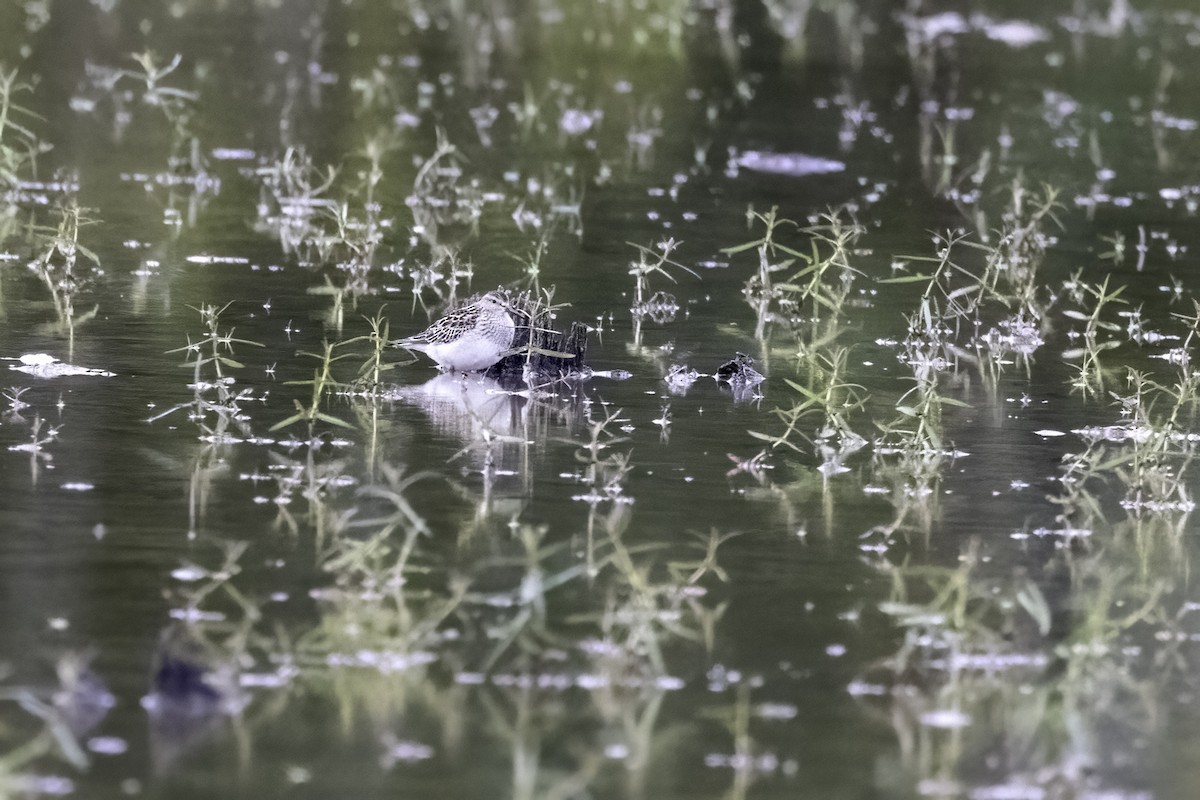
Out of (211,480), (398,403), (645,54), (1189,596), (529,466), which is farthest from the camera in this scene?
(645,54)

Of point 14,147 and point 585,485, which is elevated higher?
point 14,147

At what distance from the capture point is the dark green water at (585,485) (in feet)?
22.3

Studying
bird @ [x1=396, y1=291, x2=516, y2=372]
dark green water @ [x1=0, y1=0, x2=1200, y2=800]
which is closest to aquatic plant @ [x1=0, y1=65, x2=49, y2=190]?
dark green water @ [x1=0, y1=0, x2=1200, y2=800]

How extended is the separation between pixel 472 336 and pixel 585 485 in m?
2.29

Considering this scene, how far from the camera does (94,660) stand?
7109mm

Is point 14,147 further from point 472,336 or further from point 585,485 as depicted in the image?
point 585,485

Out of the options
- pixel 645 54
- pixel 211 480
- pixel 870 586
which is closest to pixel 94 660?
pixel 211 480

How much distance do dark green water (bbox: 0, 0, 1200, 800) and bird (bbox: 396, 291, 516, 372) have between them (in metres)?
0.19

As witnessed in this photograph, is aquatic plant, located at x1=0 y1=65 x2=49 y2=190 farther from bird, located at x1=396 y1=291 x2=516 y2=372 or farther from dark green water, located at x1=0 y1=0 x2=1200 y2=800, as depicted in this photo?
bird, located at x1=396 y1=291 x2=516 y2=372

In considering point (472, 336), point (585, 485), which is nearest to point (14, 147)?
point (472, 336)

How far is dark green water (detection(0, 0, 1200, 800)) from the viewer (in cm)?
679

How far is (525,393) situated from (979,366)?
10.3 ft

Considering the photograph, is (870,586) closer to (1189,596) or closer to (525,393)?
(1189,596)

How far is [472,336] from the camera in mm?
11734
